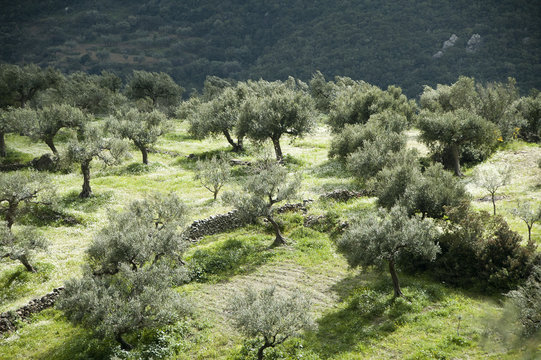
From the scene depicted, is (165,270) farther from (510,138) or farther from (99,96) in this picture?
(99,96)

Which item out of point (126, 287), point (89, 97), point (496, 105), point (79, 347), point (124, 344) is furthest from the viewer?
point (89, 97)

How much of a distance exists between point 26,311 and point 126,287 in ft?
28.8

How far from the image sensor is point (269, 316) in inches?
677

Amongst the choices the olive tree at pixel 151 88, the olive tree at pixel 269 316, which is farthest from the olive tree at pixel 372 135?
the olive tree at pixel 151 88

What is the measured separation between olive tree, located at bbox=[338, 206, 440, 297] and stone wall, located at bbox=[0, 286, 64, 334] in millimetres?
19246

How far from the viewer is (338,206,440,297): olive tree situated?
22.6 metres

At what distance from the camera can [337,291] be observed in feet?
84.2

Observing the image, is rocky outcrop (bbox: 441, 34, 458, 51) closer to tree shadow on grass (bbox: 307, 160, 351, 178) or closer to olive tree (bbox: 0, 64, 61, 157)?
tree shadow on grass (bbox: 307, 160, 351, 178)

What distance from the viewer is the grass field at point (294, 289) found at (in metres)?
19.5

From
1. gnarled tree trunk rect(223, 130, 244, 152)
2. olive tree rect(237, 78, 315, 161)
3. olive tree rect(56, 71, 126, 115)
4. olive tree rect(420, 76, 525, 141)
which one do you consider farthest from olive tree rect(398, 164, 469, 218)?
olive tree rect(56, 71, 126, 115)

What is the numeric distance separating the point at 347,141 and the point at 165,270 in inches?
1420

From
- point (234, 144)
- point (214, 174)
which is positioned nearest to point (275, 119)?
point (234, 144)

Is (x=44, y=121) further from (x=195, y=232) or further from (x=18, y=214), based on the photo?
(x=195, y=232)

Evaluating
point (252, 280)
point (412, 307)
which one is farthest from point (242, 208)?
point (412, 307)
